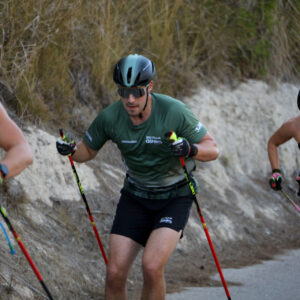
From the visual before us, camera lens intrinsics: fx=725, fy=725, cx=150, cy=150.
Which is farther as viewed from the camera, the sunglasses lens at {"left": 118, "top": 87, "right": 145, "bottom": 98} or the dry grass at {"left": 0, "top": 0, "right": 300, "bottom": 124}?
the dry grass at {"left": 0, "top": 0, "right": 300, "bottom": 124}

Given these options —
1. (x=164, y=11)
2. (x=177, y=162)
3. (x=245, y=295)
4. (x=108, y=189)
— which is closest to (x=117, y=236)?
(x=177, y=162)

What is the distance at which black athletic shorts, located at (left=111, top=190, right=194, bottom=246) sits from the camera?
584 cm

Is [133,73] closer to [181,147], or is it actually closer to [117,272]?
[181,147]

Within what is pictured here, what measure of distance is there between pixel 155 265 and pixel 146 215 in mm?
624

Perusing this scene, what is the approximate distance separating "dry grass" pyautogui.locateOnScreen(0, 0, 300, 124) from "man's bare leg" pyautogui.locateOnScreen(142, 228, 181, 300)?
409cm

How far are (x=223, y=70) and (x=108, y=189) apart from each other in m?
6.34

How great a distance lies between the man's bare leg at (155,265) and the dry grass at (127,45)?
4091 mm

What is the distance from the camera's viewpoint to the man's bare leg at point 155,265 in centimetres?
550

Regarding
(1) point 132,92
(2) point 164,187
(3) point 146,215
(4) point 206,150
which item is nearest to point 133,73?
(1) point 132,92

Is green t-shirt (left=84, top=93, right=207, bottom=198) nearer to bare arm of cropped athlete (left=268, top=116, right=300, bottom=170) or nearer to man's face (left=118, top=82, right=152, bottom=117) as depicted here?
man's face (left=118, top=82, right=152, bottom=117)

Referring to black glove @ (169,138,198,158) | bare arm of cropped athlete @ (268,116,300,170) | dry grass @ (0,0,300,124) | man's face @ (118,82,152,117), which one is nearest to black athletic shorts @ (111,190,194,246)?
black glove @ (169,138,198,158)

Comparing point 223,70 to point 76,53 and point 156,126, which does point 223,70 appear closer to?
point 76,53

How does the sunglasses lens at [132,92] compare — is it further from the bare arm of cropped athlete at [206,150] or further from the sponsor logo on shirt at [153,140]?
the bare arm of cropped athlete at [206,150]

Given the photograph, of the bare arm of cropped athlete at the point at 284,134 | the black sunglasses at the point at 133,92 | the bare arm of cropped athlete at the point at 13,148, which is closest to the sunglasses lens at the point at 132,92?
the black sunglasses at the point at 133,92
